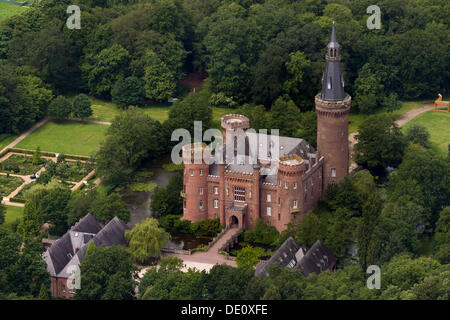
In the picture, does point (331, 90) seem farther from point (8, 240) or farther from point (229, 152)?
point (8, 240)

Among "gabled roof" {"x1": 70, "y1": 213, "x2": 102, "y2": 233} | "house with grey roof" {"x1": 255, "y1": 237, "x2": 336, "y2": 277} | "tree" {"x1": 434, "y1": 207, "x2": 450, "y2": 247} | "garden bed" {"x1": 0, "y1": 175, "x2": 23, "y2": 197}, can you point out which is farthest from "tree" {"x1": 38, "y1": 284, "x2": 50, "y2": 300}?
"tree" {"x1": 434, "y1": 207, "x2": 450, "y2": 247}

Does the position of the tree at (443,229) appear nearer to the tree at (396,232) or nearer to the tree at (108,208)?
the tree at (396,232)

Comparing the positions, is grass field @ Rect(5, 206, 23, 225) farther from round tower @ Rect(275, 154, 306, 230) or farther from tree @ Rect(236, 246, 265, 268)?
round tower @ Rect(275, 154, 306, 230)

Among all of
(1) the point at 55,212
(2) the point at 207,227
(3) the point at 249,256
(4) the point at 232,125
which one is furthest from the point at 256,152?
(1) the point at 55,212

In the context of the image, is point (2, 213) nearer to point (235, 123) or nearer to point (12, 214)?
point (12, 214)

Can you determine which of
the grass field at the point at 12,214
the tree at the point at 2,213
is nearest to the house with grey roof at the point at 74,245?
the tree at the point at 2,213

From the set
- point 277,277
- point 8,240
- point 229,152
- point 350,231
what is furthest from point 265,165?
point 8,240
